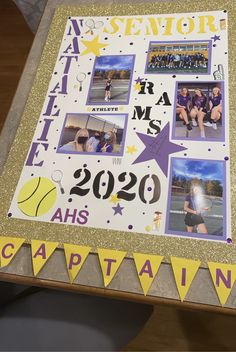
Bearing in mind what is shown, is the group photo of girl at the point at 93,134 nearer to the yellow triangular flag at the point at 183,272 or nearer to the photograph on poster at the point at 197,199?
the photograph on poster at the point at 197,199

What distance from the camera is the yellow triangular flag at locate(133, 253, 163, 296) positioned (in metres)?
0.51

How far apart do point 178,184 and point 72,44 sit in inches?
17.3

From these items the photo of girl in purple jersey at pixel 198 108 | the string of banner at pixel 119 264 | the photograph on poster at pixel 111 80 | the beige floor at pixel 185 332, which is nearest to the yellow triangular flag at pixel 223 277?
the string of banner at pixel 119 264

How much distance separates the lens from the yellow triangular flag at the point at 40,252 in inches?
21.5

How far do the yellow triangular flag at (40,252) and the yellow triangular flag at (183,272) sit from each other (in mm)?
206

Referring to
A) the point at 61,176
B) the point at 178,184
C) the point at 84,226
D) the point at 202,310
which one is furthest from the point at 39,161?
the point at 202,310

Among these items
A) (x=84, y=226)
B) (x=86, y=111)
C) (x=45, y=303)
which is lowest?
(x=45, y=303)

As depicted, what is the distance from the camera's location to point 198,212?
56 centimetres

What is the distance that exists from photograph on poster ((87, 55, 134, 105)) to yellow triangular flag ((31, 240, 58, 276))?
0.31 m

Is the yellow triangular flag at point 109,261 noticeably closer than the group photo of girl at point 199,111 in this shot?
Yes

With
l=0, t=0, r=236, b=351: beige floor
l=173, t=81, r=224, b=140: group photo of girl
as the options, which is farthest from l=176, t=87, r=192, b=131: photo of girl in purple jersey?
l=0, t=0, r=236, b=351: beige floor

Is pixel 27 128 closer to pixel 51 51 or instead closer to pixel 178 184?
pixel 51 51

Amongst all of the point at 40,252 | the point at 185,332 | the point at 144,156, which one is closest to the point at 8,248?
the point at 40,252

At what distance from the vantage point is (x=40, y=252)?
21.8 inches
